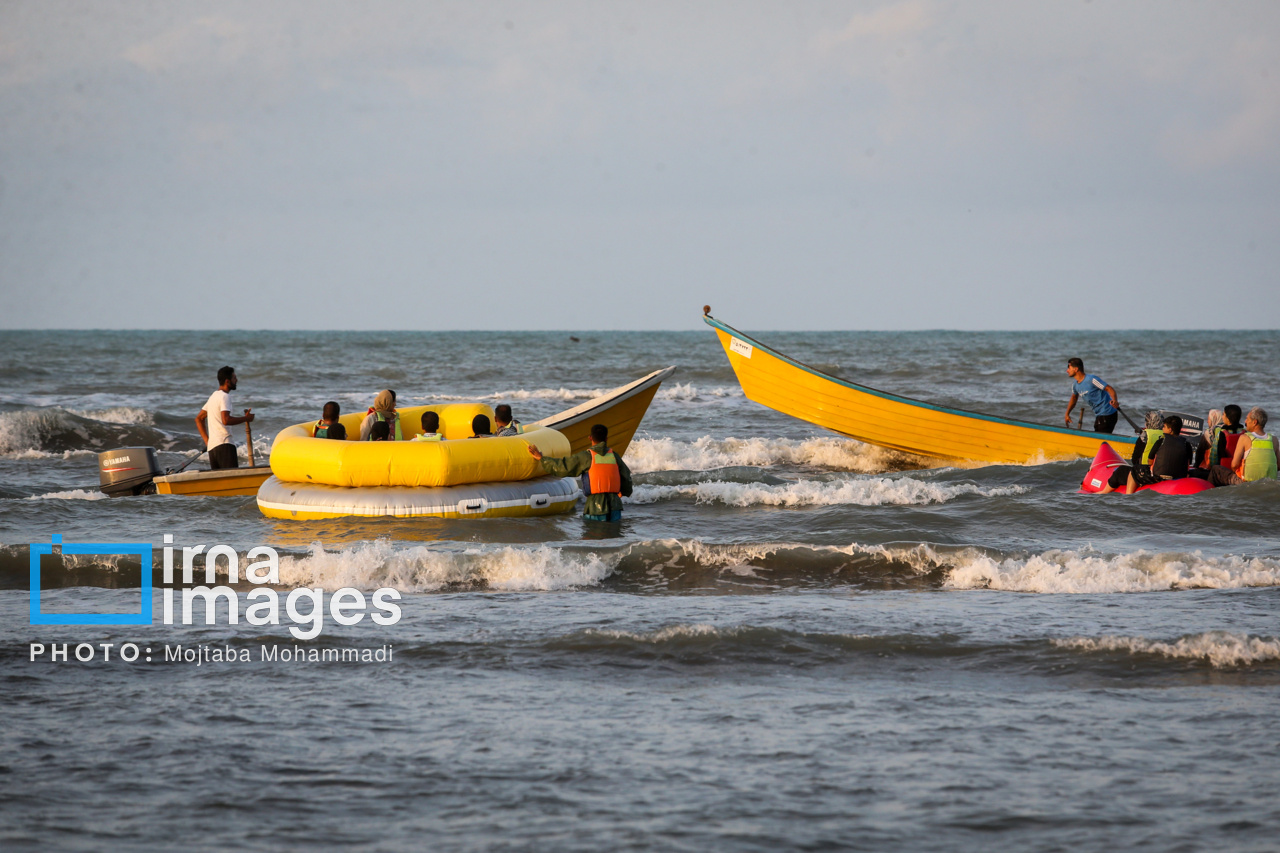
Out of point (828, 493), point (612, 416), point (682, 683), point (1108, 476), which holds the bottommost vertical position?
point (682, 683)

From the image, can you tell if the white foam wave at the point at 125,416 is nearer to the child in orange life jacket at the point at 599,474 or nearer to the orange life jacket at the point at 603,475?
the child in orange life jacket at the point at 599,474

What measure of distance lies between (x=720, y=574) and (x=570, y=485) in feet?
7.89

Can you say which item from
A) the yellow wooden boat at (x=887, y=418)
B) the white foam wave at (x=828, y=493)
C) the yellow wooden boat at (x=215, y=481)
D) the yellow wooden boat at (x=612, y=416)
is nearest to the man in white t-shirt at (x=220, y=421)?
the yellow wooden boat at (x=215, y=481)

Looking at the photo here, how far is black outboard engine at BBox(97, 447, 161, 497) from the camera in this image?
452 inches

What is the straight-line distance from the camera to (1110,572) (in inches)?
321

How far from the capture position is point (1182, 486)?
36.0 feet

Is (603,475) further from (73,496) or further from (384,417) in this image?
(73,496)

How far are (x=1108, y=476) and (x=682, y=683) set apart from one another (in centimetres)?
761

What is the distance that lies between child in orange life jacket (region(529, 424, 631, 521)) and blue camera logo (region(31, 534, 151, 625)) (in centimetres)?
338

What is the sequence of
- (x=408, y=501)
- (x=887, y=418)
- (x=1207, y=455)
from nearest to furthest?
(x=408, y=501) → (x=1207, y=455) → (x=887, y=418)

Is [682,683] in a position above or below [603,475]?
below

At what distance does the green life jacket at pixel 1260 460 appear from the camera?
35.1 feet

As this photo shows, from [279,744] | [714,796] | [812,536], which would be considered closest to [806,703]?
[714,796]

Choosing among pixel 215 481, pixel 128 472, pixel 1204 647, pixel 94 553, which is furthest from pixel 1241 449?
pixel 128 472
